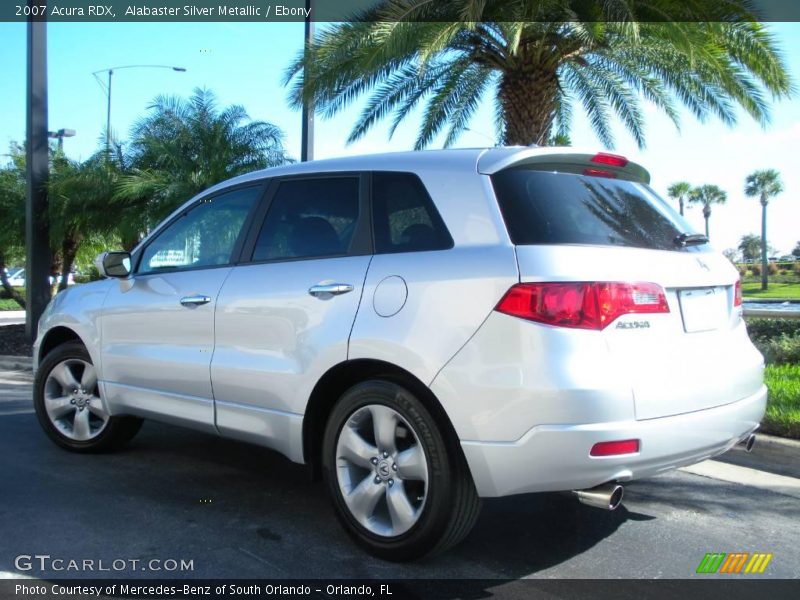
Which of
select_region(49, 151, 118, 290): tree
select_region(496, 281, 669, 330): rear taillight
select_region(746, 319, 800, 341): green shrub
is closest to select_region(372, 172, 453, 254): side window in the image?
select_region(496, 281, 669, 330): rear taillight

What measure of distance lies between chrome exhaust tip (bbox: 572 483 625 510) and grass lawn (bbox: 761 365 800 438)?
116 inches

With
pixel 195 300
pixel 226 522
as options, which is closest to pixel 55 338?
pixel 195 300

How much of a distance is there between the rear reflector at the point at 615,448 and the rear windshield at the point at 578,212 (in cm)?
84

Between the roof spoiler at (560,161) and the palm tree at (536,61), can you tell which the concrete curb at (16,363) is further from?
the roof spoiler at (560,161)

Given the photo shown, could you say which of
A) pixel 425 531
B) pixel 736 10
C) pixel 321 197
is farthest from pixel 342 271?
pixel 736 10

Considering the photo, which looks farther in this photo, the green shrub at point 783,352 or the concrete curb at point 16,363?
the concrete curb at point 16,363

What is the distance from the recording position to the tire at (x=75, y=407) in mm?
5445

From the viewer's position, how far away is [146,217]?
13727mm

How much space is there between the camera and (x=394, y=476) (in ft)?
11.7

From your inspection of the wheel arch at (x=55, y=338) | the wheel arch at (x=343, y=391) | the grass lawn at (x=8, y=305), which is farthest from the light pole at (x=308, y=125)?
the grass lawn at (x=8, y=305)

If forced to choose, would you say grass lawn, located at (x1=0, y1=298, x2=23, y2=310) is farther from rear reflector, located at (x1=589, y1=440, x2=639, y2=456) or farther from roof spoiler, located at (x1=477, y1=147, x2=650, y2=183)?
rear reflector, located at (x1=589, y1=440, x2=639, y2=456)

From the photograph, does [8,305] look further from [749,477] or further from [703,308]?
[703,308]

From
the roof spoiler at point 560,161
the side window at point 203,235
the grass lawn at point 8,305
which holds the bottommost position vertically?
the grass lawn at point 8,305

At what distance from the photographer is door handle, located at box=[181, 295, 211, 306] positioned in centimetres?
450
